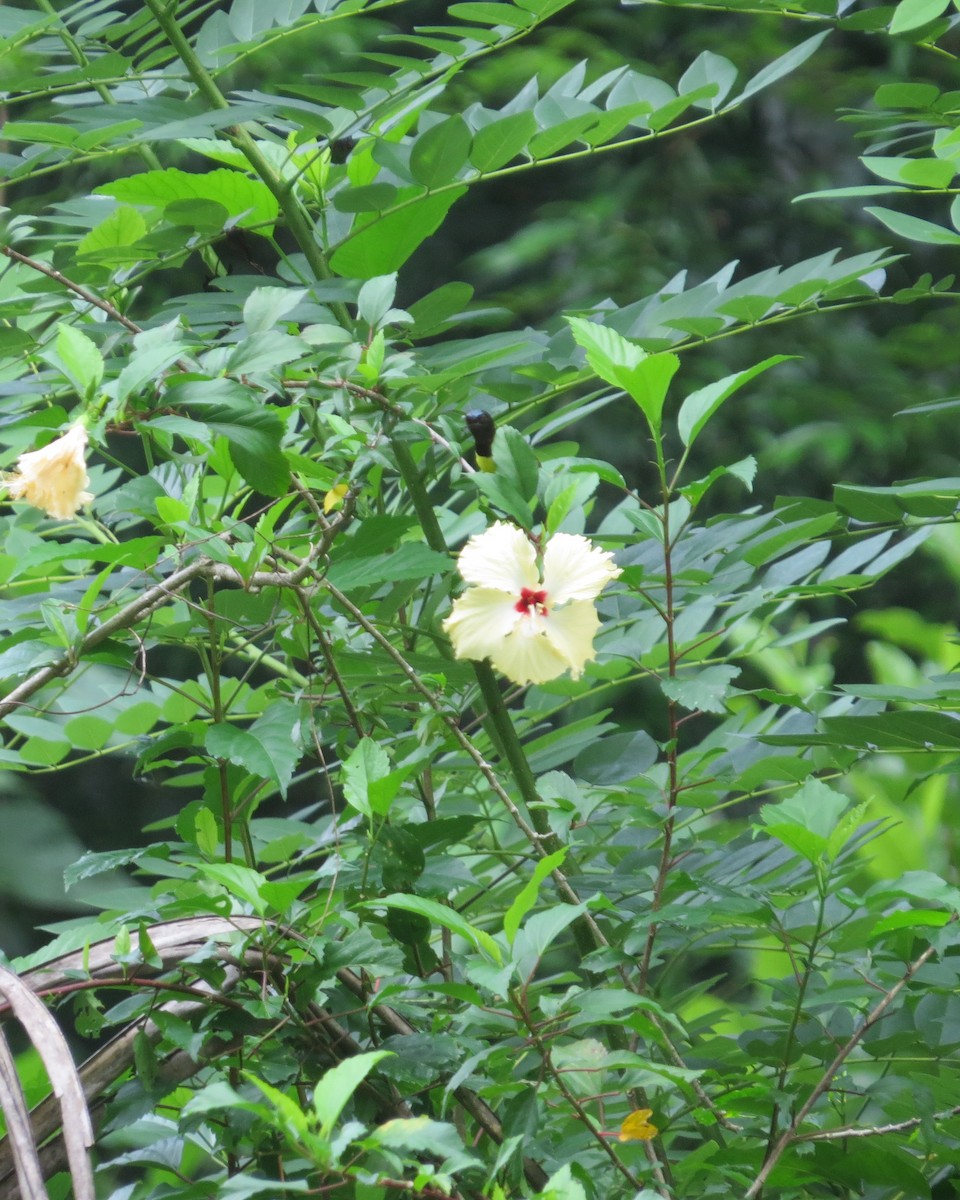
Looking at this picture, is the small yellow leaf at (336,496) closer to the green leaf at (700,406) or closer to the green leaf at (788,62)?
the green leaf at (700,406)

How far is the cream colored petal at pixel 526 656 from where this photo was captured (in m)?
0.38

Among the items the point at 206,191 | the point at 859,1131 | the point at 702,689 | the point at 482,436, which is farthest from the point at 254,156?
the point at 859,1131

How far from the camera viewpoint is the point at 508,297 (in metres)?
2.07

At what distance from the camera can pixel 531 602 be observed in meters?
0.38

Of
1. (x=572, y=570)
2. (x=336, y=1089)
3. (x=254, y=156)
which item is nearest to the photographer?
(x=336, y=1089)

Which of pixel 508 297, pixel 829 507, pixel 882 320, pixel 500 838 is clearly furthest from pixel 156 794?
pixel 829 507

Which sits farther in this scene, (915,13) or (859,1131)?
(915,13)

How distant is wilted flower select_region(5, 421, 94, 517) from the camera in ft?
1.15

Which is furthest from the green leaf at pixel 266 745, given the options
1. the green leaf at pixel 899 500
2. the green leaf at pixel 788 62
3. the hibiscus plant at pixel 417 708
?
the green leaf at pixel 788 62

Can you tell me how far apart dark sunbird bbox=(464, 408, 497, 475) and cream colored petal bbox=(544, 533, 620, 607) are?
2.0 inches

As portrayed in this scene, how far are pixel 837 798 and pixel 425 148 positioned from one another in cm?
26

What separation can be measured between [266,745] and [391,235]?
21 centimetres

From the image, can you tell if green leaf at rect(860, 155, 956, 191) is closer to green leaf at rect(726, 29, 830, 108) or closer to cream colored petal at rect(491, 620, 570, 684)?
green leaf at rect(726, 29, 830, 108)

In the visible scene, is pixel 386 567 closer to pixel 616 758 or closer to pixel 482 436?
pixel 482 436
